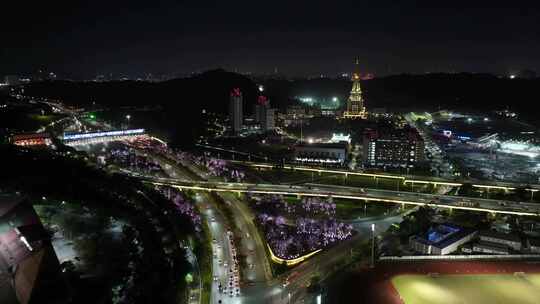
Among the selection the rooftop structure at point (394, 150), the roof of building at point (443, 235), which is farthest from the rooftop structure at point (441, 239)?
the rooftop structure at point (394, 150)

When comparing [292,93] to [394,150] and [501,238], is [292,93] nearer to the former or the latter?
[394,150]

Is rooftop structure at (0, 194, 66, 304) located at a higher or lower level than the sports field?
higher

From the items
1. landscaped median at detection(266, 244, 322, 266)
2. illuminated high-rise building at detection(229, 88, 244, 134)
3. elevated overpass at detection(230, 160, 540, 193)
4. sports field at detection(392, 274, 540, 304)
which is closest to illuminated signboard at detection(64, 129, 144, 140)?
illuminated high-rise building at detection(229, 88, 244, 134)

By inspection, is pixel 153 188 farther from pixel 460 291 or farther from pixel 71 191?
pixel 460 291

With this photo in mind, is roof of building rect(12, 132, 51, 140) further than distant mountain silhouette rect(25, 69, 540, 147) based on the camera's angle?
No

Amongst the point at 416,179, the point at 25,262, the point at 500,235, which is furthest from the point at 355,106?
the point at 25,262

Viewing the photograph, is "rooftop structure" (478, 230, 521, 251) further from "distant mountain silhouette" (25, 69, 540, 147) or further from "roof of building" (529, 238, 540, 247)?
"distant mountain silhouette" (25, 69, 540, 147)

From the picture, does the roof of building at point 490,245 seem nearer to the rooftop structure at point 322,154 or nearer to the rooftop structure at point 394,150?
the rooftop structure at point 394,150
